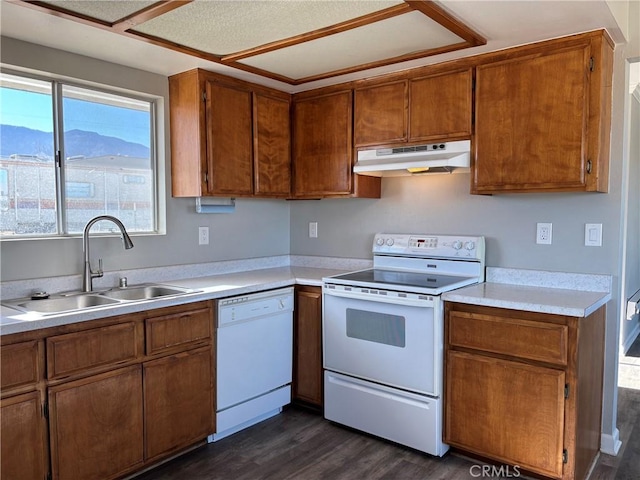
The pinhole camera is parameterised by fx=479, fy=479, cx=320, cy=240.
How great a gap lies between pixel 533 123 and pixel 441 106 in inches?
21.3

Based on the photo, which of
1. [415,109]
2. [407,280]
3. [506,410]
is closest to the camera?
[506,410]

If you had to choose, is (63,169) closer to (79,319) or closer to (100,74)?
(100,74)

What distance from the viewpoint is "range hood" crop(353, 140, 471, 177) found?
2713 mm

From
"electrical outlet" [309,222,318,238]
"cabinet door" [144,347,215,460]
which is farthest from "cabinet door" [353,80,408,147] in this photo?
"cabinet door" [144,347,215,460]

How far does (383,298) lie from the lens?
2.63 meters

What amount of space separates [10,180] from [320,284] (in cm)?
177

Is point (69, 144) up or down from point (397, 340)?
up

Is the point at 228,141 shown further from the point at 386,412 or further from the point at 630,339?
the point at 630,339

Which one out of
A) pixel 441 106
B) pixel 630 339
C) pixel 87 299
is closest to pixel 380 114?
pixel 441 106

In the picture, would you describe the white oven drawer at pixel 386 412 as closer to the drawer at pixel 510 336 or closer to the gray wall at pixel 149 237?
the drawer at pixel 510 336

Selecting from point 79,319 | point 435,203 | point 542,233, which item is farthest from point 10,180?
point 542,233

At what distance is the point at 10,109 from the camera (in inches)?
95.7

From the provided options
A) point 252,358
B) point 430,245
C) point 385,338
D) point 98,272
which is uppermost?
point 430,245

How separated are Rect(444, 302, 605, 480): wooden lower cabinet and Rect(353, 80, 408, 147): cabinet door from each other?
117 cm
